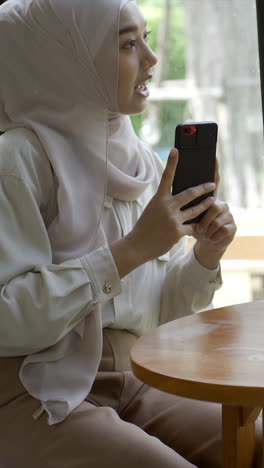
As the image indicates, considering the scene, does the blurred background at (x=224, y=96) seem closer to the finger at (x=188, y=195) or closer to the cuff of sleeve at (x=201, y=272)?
the cuff of sleeve at (x=201, y=272)

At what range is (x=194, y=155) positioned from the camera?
1.54m

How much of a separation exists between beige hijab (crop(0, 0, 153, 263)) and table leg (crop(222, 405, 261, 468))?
0.48 meters

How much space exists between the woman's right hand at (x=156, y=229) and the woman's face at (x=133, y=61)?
0.22 m

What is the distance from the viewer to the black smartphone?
60.2 inches

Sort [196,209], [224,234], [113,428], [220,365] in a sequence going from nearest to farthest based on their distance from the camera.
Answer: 1. [220,365]
2. [113,428]
3. [196,209]
4. [224,234]

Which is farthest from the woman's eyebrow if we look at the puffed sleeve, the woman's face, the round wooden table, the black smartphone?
the round wooden table

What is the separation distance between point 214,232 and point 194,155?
173 mm

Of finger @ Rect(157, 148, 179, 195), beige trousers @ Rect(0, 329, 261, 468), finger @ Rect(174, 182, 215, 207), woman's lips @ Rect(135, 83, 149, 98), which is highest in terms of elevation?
woman's lips @ Rect(135, 83, 149, 98)

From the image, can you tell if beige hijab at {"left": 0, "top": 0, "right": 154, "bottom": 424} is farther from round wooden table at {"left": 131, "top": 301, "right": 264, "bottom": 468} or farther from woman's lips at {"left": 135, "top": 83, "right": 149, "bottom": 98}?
round wooden table at {"left": 131, "top": 301, "right": 264, "bottom": 468}

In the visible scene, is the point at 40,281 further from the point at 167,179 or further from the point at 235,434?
the point at 235,434

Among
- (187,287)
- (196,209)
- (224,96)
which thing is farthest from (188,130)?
(224,96)

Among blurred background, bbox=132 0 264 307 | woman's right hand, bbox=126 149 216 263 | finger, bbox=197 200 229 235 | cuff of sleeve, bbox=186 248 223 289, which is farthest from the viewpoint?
blurred background, bbox=132 0 264 307

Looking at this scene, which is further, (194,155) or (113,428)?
(194,155)

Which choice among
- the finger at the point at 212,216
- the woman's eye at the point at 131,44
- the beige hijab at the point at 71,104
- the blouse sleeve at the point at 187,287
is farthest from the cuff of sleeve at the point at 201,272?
the woman's eye at the point at 131,44
